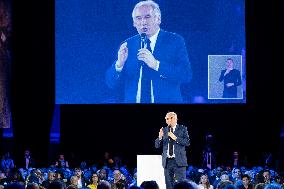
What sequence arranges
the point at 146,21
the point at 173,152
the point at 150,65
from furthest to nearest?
the point at 146,21 → the point at 150,65 → the point at 173,152

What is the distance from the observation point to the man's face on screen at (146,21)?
1892 cm

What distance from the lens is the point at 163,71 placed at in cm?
1889

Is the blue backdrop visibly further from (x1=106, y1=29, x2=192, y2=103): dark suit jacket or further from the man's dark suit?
the man's dark suit

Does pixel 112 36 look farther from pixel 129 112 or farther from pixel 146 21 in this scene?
pixel 129 112

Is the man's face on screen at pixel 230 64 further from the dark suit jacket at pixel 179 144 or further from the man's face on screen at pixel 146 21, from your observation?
the dark suit jacket at pixel 179 144

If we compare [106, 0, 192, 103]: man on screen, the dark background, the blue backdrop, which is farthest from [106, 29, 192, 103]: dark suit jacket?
the dark background

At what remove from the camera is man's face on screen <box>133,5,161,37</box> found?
1892 cm

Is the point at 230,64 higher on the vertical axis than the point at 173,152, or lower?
higher

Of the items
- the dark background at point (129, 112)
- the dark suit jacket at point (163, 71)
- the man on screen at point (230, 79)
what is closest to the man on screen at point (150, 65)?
the dark suit jacket at point (163, 71)

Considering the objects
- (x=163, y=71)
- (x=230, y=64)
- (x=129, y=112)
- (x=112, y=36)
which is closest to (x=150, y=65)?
(x=163, y=71)

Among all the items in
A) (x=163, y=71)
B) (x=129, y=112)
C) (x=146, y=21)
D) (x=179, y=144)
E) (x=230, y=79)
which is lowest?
(x=179, y=144)

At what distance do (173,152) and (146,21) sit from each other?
835 cm

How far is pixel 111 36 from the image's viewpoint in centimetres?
1917

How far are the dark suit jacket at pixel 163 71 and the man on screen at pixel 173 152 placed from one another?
25.4ft
